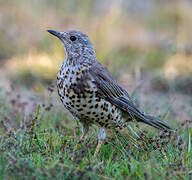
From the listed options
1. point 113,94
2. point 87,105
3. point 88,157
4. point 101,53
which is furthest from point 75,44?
point 101,53

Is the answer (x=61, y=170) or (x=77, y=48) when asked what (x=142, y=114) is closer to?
(x=77, y=48)

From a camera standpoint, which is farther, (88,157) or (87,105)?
(87,105)

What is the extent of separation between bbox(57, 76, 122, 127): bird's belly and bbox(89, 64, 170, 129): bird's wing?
121 millimetres

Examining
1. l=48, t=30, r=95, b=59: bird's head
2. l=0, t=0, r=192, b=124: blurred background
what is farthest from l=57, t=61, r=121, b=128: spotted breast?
l=0, t=0, r=192, b=124: blurred background

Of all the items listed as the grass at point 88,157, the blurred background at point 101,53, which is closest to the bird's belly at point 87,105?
the grass at point 88,157

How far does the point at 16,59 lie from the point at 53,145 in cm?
505

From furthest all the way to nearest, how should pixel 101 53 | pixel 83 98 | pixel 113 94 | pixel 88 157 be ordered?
pixel 101 53 → pixel 113 94 → pixel 83 98 → pixel 88 157

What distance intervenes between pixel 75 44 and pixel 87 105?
890 mm

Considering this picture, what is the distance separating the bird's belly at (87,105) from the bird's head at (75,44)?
0.51 m

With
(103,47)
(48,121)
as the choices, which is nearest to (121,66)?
(103,47)

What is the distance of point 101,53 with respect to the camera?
873cm

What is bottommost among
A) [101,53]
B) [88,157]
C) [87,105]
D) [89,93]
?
[88,157]

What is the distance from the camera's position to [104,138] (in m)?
4.41

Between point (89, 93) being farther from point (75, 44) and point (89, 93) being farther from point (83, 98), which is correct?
point (75, 44)
